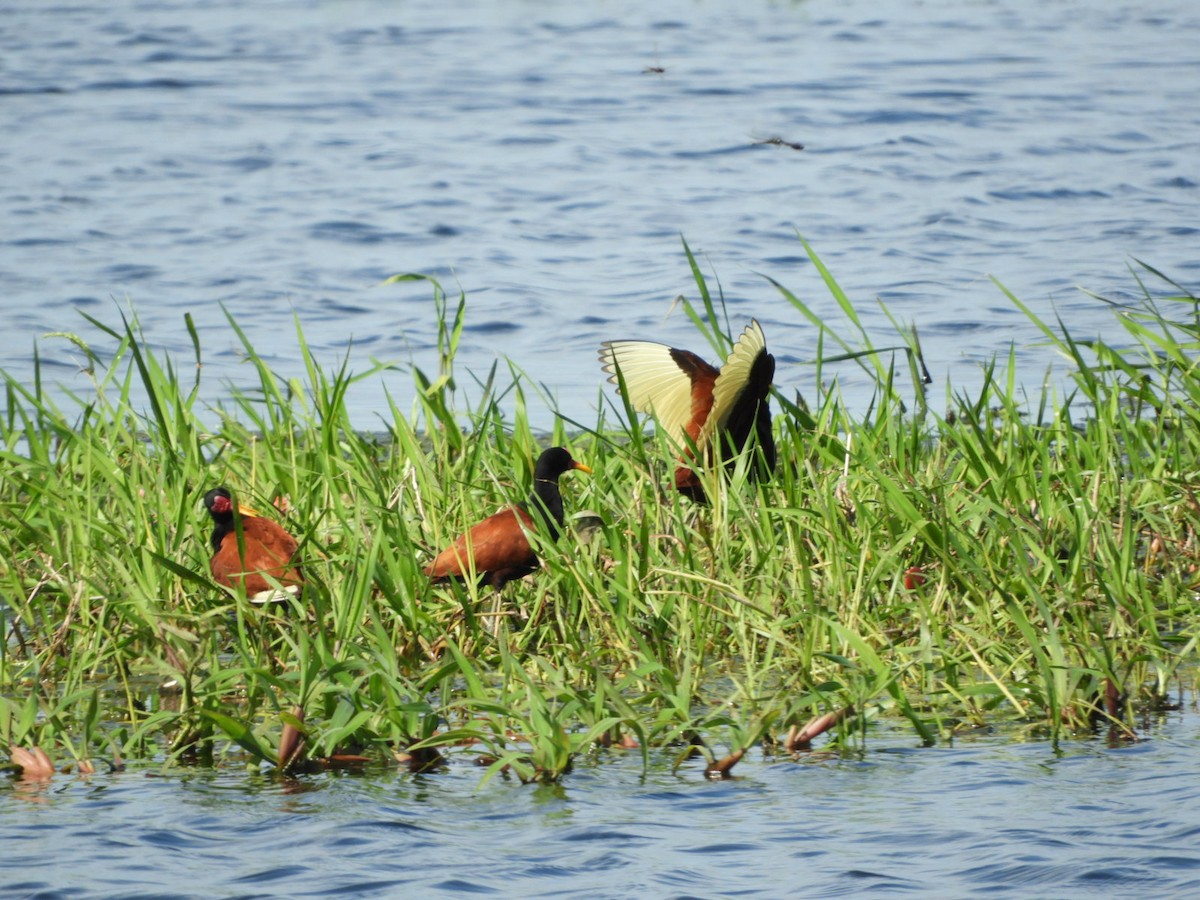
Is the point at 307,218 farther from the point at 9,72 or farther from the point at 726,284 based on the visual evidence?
the point at 9,72

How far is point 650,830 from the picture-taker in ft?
11.5

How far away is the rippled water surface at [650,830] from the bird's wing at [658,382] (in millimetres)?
2151

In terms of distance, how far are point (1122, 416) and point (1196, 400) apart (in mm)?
264

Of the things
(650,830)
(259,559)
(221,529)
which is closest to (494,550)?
(259,559)

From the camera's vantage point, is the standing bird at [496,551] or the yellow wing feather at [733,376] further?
the yellow wing feather at [733,376]

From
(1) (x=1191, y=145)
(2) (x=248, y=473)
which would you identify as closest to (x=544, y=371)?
(2) (x=248, y=473)

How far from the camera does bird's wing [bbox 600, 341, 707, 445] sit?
19.2 feet

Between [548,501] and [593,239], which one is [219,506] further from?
[593,239]

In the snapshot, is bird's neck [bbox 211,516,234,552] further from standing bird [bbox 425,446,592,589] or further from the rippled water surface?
the rippled water surface

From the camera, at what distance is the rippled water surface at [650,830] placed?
10.8ft

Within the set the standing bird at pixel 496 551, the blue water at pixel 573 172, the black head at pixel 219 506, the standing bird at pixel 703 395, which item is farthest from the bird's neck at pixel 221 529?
the blue water at pixel 573 172


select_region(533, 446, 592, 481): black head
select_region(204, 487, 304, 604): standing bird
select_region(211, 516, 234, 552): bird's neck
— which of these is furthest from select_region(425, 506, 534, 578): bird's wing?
select_region(211, 516, 234, 552): bird's neck

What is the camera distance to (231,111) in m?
17.3

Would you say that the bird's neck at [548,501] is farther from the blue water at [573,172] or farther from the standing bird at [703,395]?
the blue water at [573,172]
